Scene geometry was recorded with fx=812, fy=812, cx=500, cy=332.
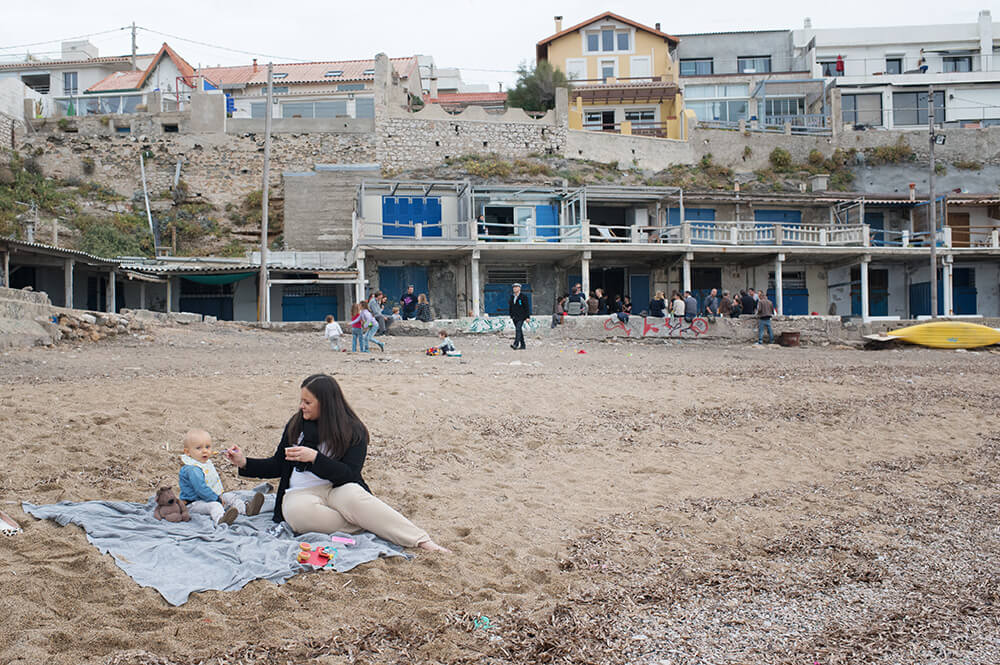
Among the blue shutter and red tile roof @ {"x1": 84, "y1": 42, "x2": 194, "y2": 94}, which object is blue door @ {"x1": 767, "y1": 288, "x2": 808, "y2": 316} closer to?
the blue shutter

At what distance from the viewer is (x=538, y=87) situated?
41.9 metres

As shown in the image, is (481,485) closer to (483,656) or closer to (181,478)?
(181,478)

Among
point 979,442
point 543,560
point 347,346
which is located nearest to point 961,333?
point 979,442

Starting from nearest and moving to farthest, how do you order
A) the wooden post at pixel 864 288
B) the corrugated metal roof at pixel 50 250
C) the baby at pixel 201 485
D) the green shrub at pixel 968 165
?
the baby at pixel 201 485, the corrugated metal roof at pixel 50 250, the wooden post at pixel 864 288, the green shrub at pixel 968 165

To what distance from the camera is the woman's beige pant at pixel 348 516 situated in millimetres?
4512

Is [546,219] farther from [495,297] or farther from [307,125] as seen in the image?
[307,125]

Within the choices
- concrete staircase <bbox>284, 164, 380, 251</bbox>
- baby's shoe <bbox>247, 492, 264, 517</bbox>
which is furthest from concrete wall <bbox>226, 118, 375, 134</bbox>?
baby's shoe <bbox>247, 492, 264, 517</bbox>

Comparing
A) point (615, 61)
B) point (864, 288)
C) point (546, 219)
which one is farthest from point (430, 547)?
point (615, 61)

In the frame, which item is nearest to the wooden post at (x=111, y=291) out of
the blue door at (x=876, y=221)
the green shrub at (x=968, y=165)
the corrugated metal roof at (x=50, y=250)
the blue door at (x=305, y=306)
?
the corrugated metal roof at (x=50, y=250)

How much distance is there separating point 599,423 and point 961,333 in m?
14.5

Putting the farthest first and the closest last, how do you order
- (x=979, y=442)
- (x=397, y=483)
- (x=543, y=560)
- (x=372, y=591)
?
(x=979, y=442) < (x=397, y=483) < (x=543, y=560) < (x=372, y=591)

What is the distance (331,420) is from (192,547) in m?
0.98

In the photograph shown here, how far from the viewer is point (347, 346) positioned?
16.4 meters

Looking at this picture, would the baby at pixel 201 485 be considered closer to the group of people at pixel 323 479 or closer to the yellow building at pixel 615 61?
the group of people at pixel 323 479
